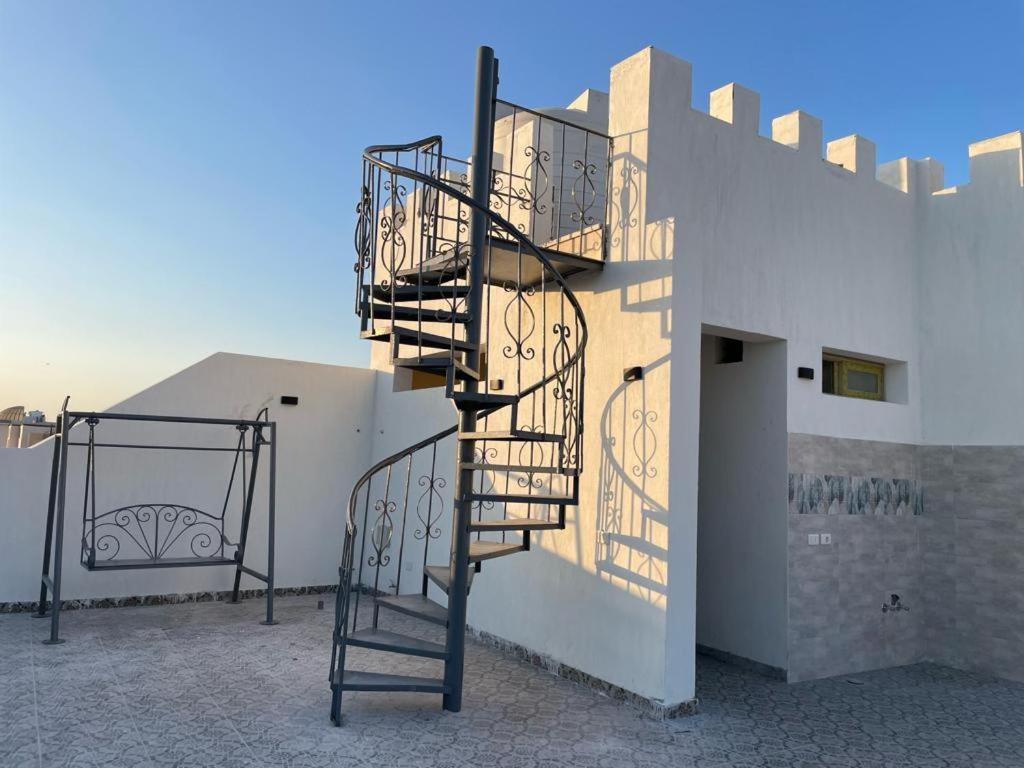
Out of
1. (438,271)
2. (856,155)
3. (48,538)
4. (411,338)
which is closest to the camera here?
(411,338)

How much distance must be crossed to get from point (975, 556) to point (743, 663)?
189 centimetres

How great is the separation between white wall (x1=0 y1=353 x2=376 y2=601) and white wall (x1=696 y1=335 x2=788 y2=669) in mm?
3457

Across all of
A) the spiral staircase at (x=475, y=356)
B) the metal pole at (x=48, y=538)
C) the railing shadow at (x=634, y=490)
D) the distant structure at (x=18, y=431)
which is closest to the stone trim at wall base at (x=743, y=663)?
the railing shadow at (x=634, y=490)

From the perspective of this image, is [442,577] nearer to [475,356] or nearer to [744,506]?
[475,356]

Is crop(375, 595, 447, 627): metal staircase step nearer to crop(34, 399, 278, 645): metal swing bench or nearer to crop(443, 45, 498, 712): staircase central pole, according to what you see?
crop(443, 45, 498, 712): staircase central pole

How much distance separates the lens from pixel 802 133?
4.95 m

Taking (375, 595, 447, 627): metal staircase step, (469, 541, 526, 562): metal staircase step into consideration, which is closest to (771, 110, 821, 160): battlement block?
(469, 541, 526, 562): metal staircase step

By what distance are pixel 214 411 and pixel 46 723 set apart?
351cm

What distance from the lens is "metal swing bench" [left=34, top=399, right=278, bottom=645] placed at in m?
5.12

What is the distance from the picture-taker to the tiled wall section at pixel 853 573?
177 inches

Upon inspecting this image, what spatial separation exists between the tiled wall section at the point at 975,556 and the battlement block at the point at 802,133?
94.7 inches

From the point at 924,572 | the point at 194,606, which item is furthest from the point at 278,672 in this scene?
the point at 924,572

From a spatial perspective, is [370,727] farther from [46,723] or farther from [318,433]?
[318,433]

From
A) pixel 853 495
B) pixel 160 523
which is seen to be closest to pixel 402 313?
pixel 853 495
